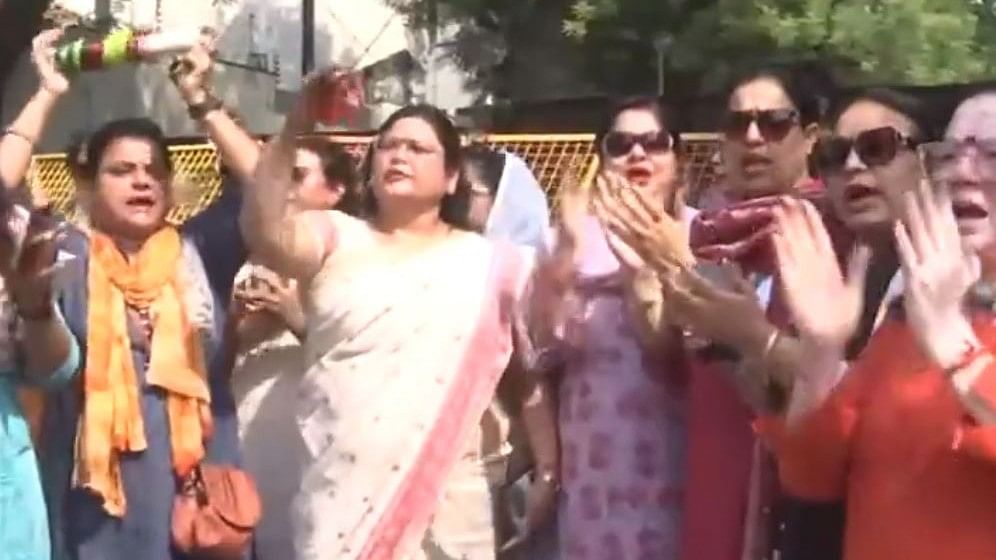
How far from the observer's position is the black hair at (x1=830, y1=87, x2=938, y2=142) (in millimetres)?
3083

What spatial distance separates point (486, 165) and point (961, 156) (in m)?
2.01

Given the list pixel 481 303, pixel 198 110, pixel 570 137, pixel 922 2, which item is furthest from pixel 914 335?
pixel 922 2

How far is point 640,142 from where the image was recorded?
3553 mm

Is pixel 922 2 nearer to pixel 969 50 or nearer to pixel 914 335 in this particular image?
pixel 969 50

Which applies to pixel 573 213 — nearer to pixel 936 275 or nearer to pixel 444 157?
pixel 444 157

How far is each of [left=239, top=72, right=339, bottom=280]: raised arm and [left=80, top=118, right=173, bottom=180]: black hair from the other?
0.49 meters

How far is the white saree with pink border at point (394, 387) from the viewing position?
3.60 m

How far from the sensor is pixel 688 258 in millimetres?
3152

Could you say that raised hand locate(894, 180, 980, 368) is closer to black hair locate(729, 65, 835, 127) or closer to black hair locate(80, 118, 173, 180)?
black hair locate(729, 65, 835, 127)

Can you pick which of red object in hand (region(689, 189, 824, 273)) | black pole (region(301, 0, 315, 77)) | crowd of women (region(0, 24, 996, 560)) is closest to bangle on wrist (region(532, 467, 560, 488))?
crowd of women (region(0, 24, 996, 560))

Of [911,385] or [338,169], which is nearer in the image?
[911,385]

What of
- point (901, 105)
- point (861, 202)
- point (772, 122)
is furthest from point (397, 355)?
point (901, 105)

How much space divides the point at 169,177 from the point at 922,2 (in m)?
5.08

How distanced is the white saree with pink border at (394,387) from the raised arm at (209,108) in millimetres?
332
